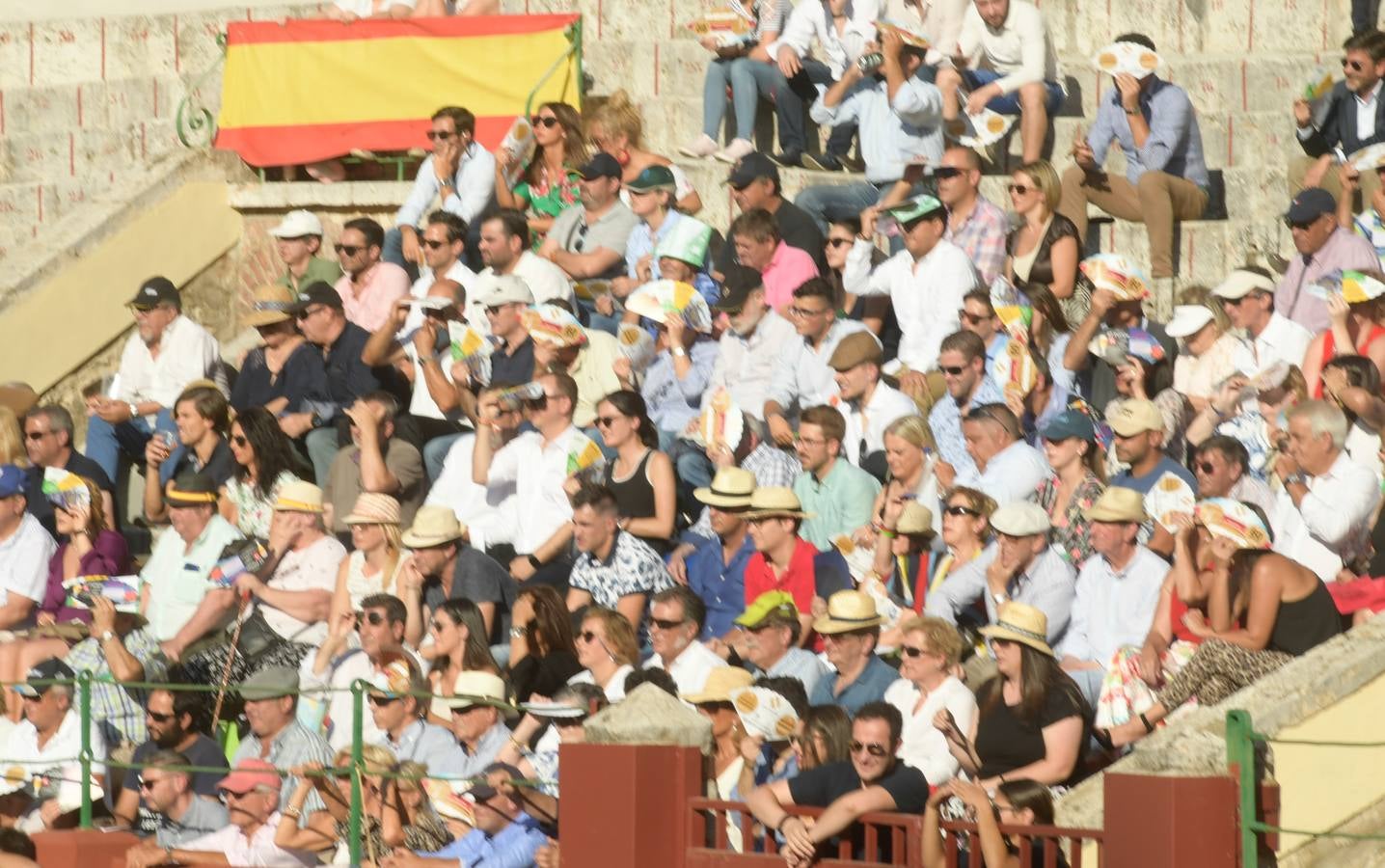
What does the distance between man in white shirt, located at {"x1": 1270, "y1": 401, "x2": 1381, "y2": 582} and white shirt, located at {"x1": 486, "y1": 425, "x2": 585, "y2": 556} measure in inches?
134

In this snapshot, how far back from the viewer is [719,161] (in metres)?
16.5

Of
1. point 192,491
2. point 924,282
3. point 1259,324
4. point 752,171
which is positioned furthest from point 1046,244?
point 192,491

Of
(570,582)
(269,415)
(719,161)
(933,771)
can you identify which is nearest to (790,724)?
(933,771)

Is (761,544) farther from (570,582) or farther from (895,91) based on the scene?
(895,91)

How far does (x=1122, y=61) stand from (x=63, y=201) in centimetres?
815

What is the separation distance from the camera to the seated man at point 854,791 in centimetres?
1023

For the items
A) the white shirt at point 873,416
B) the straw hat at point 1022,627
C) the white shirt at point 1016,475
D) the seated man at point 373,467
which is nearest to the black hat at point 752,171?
the white shirt at point 873,416

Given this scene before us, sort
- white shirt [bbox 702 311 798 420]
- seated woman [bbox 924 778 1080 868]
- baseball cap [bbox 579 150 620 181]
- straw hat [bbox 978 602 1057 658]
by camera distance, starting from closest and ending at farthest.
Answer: seated woman [bbox 924 778 1080 868]
straw hat [bbox 978 602 1057 658]
white shirt [bbox 702 311 798 420]
baseball cap [bbox 579 150 620 181]

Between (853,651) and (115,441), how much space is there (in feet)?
19.4

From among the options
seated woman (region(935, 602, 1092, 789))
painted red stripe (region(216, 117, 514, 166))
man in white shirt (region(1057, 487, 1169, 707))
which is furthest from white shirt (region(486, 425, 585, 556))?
painted red stripe (region(216, 117, 514, 166))

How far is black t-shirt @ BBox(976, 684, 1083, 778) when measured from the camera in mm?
10688

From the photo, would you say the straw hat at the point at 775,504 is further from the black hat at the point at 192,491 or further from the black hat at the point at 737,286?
the black hat at the point at 192,491

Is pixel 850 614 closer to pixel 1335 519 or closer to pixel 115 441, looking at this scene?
pixel 1335 519

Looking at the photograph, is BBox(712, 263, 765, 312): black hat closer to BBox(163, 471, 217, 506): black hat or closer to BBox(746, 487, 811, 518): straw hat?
BBox(746, 487, 811, 518): straw hat
